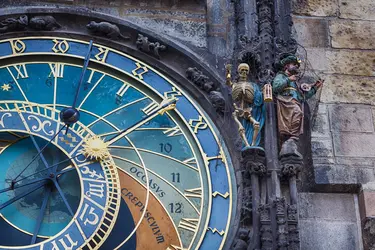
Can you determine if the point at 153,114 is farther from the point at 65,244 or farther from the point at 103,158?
the point at 65,244

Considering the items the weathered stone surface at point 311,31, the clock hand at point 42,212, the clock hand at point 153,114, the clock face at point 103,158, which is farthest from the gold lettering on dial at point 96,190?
the weathered stone surface at point 311,31

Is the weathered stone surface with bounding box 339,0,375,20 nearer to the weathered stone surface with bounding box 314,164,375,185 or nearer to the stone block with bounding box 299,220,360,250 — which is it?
the weathered stone surface with bounding box 314,164,375,185

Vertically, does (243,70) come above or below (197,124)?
above

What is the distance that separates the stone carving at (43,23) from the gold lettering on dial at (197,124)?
1173mm

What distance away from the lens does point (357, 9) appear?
8.28 metres

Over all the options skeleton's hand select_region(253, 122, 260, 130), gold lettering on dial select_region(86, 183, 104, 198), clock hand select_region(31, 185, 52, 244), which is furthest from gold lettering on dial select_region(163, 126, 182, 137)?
clock hand select_region(31, 185, 52, 244)

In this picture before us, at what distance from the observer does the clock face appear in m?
6.69

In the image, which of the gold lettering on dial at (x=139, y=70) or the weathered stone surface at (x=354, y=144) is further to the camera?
the weathered stone surface at (x=354, y=144)

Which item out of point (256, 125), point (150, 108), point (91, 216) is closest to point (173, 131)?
point (150, 108)

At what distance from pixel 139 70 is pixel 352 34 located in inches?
69.2

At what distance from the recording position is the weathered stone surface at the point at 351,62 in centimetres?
795

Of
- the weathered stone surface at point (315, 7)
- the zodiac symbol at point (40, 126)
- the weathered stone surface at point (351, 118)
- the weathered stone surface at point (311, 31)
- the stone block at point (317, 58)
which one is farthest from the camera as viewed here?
the weathered stone surface at point (315, 7)

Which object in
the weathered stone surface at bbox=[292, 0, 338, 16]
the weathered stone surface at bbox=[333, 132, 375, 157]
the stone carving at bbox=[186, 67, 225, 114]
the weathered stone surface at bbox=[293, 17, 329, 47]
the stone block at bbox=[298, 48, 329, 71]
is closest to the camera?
the stone carving at bbox=[186, 67, 225, 114]

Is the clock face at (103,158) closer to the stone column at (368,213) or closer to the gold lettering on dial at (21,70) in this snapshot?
the gold lettering on dial at (21,70)
